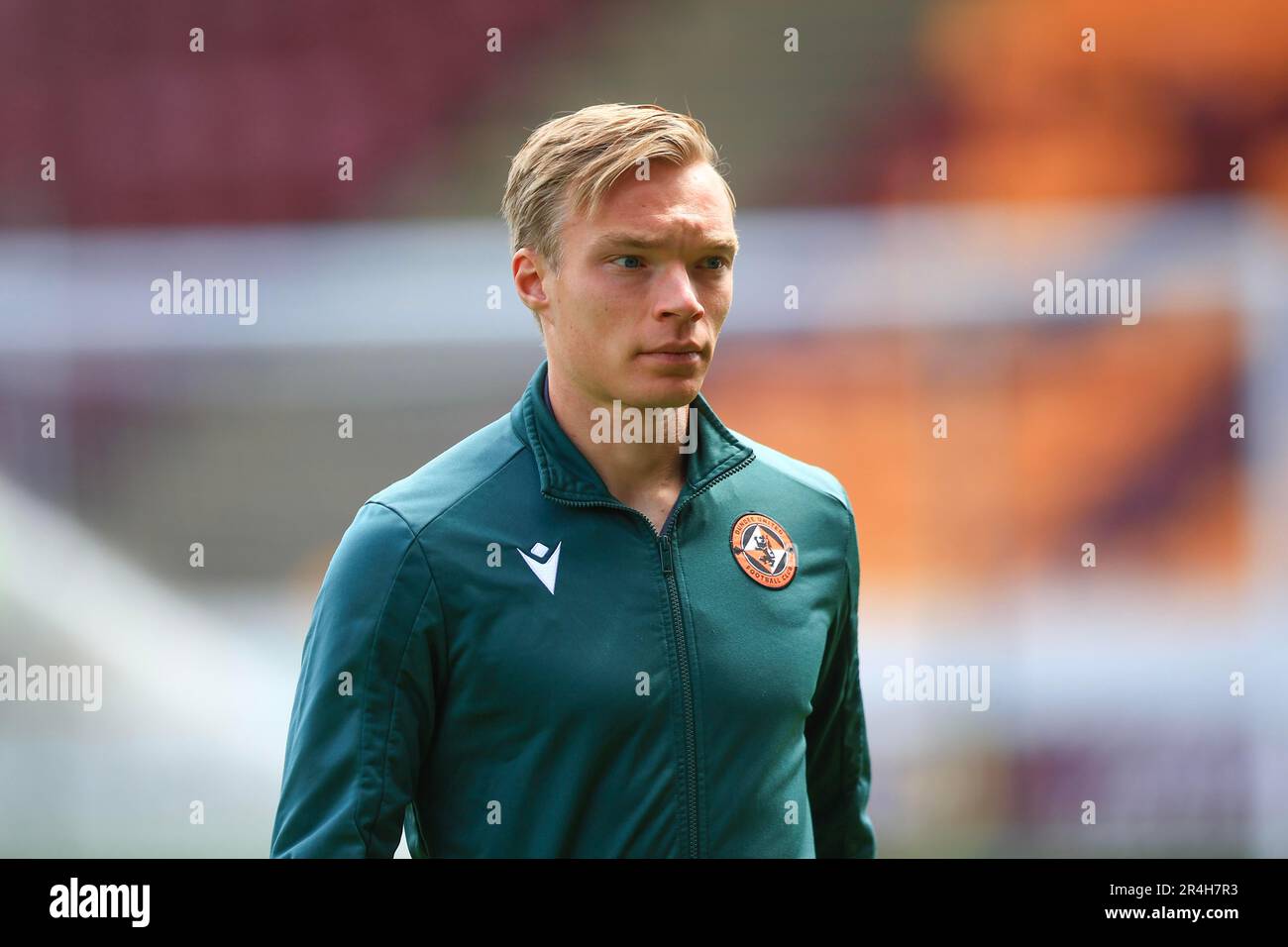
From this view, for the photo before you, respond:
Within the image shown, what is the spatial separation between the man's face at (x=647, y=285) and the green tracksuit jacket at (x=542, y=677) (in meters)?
0.16

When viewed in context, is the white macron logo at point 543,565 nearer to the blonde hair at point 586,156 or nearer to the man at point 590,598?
the man at point 590,598

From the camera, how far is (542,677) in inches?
72.6

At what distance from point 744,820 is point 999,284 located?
3.38 m

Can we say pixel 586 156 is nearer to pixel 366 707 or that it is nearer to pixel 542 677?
pixel 542 677

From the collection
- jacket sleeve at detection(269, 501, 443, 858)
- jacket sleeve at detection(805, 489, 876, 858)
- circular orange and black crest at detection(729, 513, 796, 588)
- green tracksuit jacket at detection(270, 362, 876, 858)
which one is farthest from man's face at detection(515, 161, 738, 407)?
jacket sleeve at detection(805, 489, 876, 858)

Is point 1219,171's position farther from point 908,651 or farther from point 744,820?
point 744,820

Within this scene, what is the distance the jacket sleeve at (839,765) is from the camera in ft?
7.60

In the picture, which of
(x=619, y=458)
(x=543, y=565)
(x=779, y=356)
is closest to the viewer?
(x=543, y=565)

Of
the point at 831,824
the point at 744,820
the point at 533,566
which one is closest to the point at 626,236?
the point at 533,566

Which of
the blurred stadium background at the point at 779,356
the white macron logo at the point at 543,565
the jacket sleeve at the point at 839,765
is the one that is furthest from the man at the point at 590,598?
the blurred stadium background at the point at 779,356

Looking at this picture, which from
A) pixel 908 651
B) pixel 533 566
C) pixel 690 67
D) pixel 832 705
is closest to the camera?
pixel 533 566

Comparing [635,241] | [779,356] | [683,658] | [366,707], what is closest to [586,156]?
[635,241]

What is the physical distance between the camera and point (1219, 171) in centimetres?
479

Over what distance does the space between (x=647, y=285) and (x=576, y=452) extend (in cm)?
32
